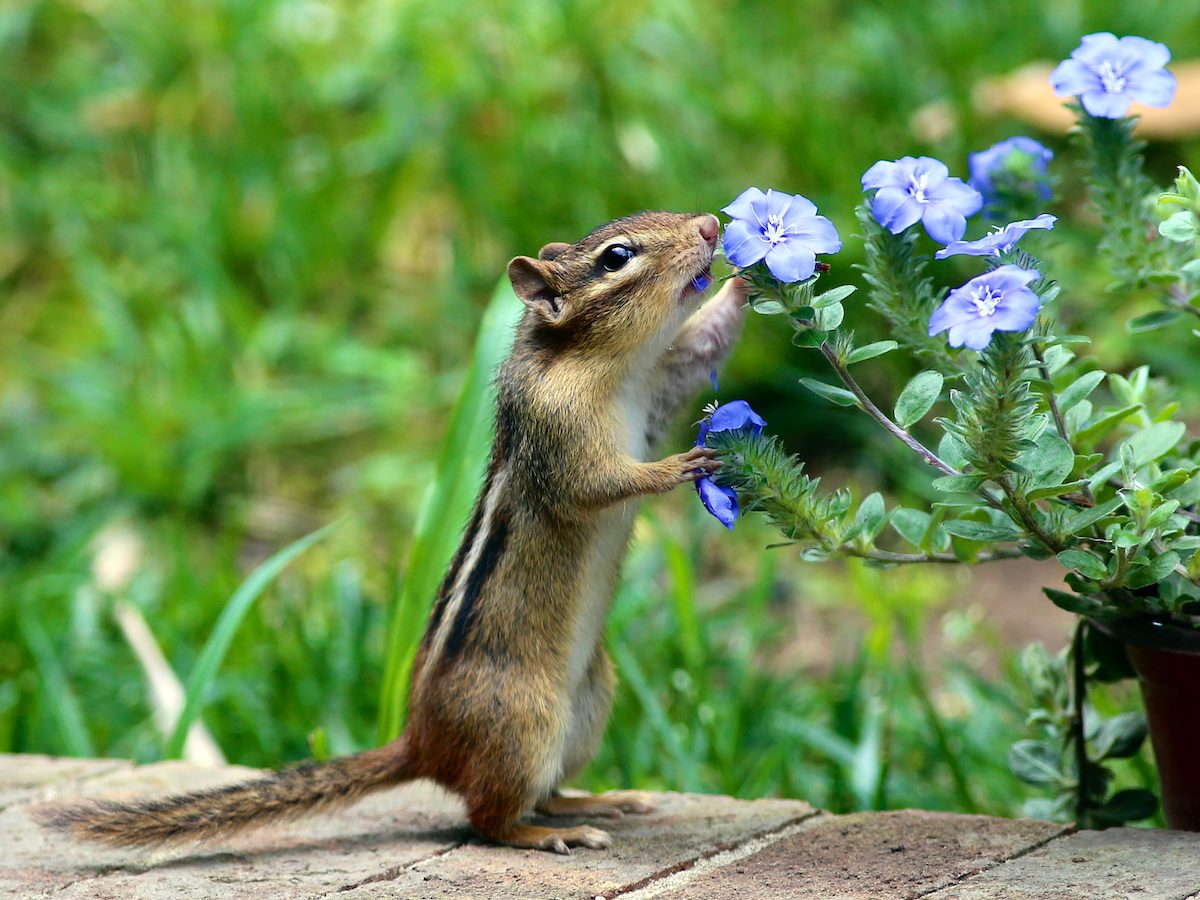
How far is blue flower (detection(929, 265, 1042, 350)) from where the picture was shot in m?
2.01

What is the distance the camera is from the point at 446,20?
22.3ft

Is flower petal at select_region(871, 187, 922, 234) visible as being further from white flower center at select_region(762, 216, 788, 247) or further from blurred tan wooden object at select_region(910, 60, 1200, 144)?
blurred tan wooden object at select_region(910, 60, 1200, 144)

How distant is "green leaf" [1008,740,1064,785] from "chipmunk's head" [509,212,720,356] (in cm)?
103

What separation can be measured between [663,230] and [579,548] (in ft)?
2.04

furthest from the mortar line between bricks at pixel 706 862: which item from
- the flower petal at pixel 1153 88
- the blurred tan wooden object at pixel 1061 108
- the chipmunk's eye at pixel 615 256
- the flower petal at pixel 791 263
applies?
the blurred tan wooden object at pixel 1061 108

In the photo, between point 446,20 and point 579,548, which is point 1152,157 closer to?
point 446,20

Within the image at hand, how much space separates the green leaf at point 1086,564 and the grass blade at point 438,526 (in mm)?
1374

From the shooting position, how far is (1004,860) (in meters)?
2.42

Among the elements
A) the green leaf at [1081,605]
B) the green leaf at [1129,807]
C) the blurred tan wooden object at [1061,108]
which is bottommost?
the green leaf at [1129,807]

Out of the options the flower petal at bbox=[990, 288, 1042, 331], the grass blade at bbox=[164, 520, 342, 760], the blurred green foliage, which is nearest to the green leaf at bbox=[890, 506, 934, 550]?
the flower petal at bbox=[990, 288, 1042, 331]

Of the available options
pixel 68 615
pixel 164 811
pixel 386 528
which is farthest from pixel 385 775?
pixel 386 528

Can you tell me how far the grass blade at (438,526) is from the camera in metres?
3.33

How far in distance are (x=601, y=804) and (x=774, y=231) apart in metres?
1.23

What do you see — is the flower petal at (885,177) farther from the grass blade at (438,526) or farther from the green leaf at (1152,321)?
the grass blade at (438,526)
